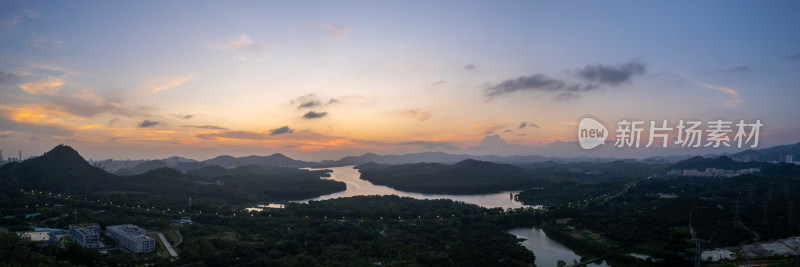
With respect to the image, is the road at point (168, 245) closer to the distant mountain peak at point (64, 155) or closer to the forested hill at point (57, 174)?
the forested hill at point (57, 174)

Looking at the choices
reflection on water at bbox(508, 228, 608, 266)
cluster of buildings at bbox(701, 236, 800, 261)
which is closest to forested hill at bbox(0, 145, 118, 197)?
reflection on water at bbox(508, 228, 608, 266)

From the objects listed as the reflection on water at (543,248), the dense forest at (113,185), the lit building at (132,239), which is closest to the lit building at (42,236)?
the lit building at (132,239)

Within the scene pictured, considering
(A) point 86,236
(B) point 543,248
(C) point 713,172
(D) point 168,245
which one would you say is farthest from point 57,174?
(C) point 713,172

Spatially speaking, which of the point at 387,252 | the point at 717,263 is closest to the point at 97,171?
the point at 387,252

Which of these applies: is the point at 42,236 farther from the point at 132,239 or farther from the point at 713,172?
the point at 713,172

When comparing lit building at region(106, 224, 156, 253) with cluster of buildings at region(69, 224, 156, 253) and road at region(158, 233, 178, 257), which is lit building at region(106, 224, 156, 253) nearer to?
cluster of buildings at region(69, 224, 156, 253)

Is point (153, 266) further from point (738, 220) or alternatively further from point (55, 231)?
point (738, 220)
